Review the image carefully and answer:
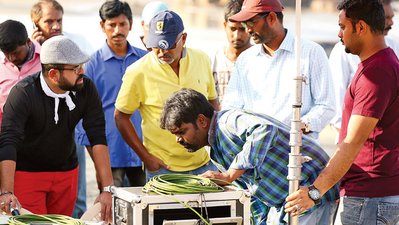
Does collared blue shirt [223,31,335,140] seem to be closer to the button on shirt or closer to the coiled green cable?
the coiled green cable

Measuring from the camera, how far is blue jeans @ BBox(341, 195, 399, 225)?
8.34 feet

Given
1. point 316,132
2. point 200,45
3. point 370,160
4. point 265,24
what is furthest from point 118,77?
Answer: point 200,45

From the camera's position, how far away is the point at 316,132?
3.45 m

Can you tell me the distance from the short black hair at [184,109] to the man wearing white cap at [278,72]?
0.76 metres

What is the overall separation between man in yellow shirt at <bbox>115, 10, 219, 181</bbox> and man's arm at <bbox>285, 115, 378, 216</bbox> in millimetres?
1403

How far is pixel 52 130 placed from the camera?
351cm

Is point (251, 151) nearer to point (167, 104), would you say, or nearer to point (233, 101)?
point (167, 104)

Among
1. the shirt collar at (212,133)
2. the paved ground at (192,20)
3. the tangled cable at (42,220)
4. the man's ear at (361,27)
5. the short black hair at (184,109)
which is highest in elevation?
the paved ground at (192,20)

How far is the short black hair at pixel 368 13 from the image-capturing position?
8.30 feet

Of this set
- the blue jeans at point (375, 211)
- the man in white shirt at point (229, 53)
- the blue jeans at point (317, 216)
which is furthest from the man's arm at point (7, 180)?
the man in white shirt at point (229, 53)

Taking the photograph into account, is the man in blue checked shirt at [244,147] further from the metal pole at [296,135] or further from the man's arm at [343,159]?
the man's arm at [343,159]

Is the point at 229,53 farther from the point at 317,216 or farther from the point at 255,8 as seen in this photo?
the point at 317,216

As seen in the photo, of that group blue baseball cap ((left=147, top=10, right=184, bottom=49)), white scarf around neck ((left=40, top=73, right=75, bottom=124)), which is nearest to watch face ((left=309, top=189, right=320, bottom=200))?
blue baseball cap ((left=147, top=10, right=184, bottom=49))

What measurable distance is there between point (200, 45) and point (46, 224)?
13140mm
